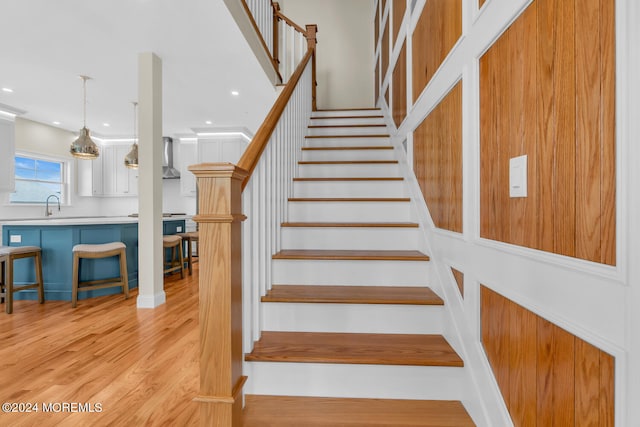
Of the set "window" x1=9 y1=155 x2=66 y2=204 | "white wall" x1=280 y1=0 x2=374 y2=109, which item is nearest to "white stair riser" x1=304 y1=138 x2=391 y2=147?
"white wall" x1=280 y1=0 x2=374 y2=109

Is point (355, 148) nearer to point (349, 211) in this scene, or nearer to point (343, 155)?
point (343, 155)

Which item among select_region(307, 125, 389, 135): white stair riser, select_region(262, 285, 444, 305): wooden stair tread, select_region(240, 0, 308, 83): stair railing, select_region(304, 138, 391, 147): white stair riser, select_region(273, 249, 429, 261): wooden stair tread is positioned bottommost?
select_region(262, 285, 444, 305): wooden stair tread

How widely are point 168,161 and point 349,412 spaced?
683cm

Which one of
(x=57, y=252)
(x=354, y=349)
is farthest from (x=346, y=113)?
(x=57, y=252)

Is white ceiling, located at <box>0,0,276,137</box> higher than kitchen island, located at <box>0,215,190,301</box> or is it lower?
higher

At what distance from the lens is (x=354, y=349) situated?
1445mm

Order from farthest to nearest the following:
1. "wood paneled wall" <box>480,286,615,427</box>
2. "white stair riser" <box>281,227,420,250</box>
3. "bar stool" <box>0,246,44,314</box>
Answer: "bar stool" <box>0,246,44,314</box>, "white stair riser" <box>281,227,420,250</box>, "wood paneled wall" <box>480,286,615,427</box>

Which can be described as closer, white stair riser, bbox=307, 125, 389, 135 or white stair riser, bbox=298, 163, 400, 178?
white stair riser, bbox=298, 163, 400, 178

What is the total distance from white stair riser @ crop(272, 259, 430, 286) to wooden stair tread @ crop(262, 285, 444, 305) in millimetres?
40

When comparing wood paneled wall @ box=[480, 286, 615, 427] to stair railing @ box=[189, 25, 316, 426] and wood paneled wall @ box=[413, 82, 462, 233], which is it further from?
stair railing @ box=[189, 25, 316, 426]

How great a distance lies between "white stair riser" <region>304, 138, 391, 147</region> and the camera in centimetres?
335

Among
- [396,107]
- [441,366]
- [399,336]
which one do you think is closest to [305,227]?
[399,336]

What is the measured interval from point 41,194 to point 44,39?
4207mm

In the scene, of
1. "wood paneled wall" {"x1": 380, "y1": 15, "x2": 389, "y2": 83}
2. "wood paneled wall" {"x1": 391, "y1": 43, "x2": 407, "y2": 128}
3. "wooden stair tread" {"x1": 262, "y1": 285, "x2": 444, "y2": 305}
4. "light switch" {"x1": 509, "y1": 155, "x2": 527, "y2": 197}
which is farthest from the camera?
"wood paneled wall" {"x1": 380, "y1": 15, "x2": 389, "y2": 83}
